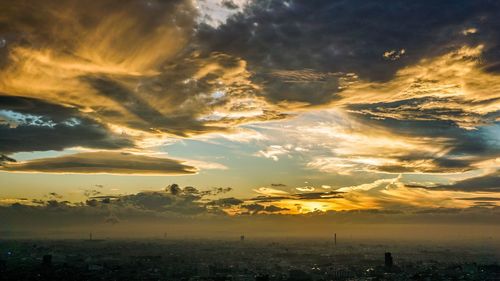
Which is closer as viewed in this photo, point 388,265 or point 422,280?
point 422,280

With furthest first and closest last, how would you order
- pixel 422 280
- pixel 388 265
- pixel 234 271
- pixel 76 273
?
pixel 388 265 → pixel 234 271 → pixel 76 273 → pixel 422 280

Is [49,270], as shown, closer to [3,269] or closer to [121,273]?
[3,269]

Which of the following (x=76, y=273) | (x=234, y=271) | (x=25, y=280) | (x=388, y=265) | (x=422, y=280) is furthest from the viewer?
(x=388, y=265)

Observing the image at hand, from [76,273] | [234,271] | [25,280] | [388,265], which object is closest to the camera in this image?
[25,280]

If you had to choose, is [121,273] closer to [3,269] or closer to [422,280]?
[3,269]

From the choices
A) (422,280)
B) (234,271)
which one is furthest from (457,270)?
(234,271)

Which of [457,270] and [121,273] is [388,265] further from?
[121,273]

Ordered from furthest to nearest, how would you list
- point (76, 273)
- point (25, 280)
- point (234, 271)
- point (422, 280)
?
point (234, 271) < point (76, 273) < point (422, 280) < point (25, 280)

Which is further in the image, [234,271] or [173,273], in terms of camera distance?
[234,271]

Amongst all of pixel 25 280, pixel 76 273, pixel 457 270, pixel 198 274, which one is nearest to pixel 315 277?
pixel 198 274
